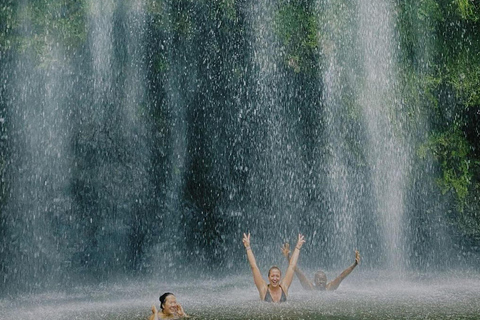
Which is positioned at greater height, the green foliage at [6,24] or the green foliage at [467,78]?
the green foliage at [6,24]

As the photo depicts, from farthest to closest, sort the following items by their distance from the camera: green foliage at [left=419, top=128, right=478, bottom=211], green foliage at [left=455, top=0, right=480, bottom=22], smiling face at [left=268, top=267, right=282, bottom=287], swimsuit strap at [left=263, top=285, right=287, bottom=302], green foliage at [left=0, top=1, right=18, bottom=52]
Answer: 1. green foliage at [left=419, top=128, right=478, bottom=211]
2. green foliage at [left=455, top=0, right=480, bottom=22]
3. green foliage at [left=0, top=1, right=18, bottom=52]
4. swimsuit strap at [left=263, top=285, right=287, bottom=302]
5. smiling face at [left=268, top=267, right=282, bottom=287]

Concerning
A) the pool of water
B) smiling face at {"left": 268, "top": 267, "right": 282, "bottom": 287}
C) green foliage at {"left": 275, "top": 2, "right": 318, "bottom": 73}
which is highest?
green foliage at {"left": 275, "top": 2, "right": 318, "bottom": 73}

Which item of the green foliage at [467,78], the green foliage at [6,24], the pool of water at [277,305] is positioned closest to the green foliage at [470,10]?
the green foliage at [467,78]

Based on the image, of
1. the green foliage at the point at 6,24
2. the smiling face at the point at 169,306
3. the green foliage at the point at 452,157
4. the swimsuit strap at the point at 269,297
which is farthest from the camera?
the green foliage at the point at 452,157

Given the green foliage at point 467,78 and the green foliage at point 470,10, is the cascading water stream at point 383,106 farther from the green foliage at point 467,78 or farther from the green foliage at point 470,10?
the green foliage at point 470,10

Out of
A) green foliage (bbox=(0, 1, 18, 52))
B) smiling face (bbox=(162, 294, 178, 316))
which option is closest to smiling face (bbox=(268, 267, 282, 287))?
smiling face (bbox=(162, 294, 178, 316))

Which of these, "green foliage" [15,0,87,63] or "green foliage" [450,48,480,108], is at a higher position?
"green foliage" [15,0,87,63]

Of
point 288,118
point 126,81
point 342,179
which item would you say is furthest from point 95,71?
point 342,179

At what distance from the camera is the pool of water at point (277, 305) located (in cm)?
752

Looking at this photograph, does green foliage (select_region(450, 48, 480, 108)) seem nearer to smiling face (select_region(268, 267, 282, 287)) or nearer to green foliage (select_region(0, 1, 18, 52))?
smiling face (select_region(268, 267, 282, 287))

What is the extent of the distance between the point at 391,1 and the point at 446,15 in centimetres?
140

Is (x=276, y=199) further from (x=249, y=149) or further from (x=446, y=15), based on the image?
(x=446, y=15)

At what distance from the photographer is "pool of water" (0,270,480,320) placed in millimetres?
7516

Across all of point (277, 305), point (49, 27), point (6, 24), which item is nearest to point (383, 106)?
point (277, 305)
